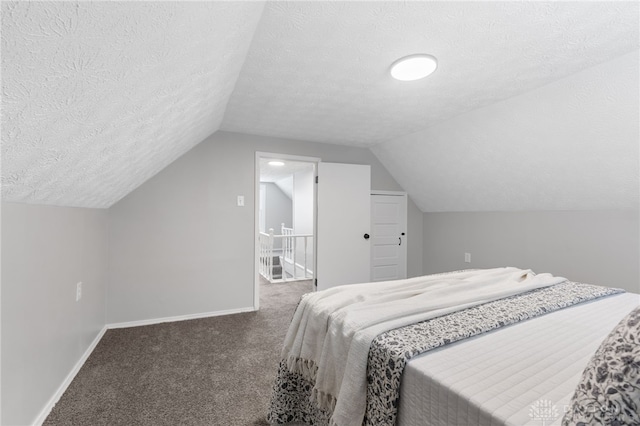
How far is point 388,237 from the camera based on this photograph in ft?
15.3

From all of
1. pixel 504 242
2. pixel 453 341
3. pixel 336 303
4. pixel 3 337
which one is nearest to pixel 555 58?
pixel 453 341

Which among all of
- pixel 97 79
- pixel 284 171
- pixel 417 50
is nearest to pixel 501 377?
pixel 97 79

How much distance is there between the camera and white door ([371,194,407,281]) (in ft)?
14.9

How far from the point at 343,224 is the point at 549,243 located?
2.43 metres

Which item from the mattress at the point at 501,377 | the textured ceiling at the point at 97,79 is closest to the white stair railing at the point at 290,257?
the textured ceiling at the point at 97,79

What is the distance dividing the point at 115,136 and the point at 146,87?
1.26 feet

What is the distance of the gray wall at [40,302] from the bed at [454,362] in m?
1.22

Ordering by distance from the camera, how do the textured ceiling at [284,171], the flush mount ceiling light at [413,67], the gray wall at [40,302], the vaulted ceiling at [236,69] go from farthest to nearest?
1. the textured ceiling at [284,171]
2. the flush mount ceiling light at [413,67]
3. the gray wall at [40,302]
4. the vaulted ceiling at [236,69]

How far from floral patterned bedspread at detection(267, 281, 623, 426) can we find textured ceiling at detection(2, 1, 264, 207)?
4.29ft

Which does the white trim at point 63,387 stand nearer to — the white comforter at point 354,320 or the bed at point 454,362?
the bed at point 454,362

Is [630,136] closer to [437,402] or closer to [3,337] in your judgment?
[437,402]

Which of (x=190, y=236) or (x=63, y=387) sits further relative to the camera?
(x=190, y=236)

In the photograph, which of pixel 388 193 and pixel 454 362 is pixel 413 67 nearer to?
pixel 454 362

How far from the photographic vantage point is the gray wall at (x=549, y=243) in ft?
8.85
